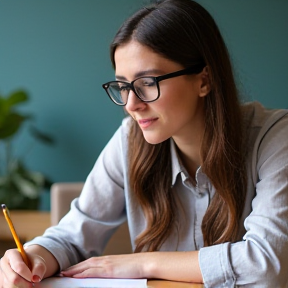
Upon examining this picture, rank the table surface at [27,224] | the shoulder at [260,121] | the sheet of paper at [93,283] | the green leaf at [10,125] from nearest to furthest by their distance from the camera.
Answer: the sheet of paper at [93,283] → the shoulder at [260,121] → the table surface at [27,224] → the green leaf at [10,125]

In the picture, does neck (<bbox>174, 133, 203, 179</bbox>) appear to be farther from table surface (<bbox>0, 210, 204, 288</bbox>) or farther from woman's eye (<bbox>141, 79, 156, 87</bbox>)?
table surface (<bbox>0, 210, 204, 288</bbox>)

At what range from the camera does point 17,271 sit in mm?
1214

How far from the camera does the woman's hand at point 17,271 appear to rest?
121 cm

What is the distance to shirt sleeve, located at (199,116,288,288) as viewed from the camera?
1215 millimetres

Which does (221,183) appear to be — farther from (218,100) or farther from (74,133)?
(74,133)

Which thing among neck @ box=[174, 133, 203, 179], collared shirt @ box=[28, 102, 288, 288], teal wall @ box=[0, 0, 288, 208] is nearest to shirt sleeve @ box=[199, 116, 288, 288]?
collared shirt @ box=[28, 102, 288, 288]

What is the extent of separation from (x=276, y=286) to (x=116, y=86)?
571 mm

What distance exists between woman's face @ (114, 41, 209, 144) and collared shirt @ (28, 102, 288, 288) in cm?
17

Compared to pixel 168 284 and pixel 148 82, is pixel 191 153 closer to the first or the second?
pixel 148 82

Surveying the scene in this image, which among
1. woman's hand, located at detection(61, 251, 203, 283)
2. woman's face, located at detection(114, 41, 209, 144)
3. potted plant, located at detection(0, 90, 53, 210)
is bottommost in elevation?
potted plant, located at detection(0, 90, 53, 210)

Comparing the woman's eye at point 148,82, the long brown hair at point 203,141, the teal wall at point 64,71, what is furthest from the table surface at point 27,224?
the woman's eye at point 148,82

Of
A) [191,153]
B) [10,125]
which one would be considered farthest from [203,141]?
[10,125]

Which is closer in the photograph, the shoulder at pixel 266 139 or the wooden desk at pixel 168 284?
the wooden desk at pixel 168 284

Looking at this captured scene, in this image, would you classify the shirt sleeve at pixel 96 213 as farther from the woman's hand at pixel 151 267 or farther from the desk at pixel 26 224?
the desk at pixel 26 224
